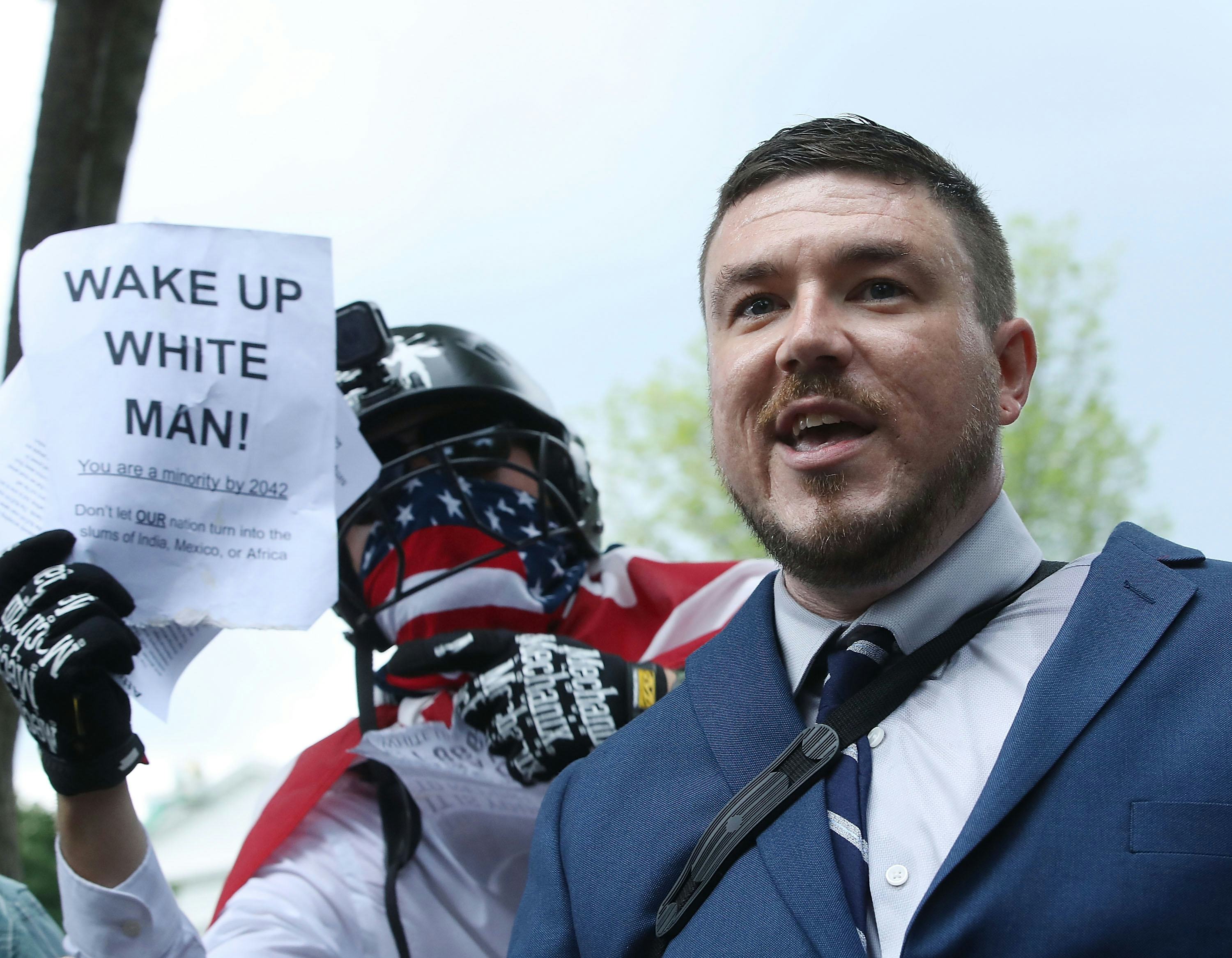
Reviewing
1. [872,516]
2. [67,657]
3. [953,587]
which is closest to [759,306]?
[872,516]

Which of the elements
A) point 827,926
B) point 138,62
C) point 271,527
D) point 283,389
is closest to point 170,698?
point 271,527

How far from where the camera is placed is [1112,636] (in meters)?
1.79

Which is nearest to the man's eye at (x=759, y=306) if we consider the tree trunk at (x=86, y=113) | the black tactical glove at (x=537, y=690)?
the black tactical glove at (x=537, y=690)

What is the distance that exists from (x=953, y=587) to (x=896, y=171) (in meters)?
0.74

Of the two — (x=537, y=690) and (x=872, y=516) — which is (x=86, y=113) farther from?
(x=872, y=516)

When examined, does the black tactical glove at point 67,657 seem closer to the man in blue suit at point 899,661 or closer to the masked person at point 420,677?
the masked person at point 420,677

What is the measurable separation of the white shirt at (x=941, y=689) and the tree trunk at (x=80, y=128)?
3.07 m

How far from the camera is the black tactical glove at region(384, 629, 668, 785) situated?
2.95 metres

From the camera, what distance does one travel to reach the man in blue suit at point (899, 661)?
158 cm

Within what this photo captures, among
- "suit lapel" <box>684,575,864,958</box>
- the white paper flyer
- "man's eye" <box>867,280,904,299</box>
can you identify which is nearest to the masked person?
the white paper flyer

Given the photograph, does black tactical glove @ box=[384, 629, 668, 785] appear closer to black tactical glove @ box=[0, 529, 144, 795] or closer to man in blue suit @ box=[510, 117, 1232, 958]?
man in blue suit @ box=[510, 117, 1232, 958]

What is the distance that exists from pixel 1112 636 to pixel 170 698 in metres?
1.87

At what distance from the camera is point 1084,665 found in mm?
1763

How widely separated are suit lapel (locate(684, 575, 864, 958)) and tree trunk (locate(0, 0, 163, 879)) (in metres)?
2.90
